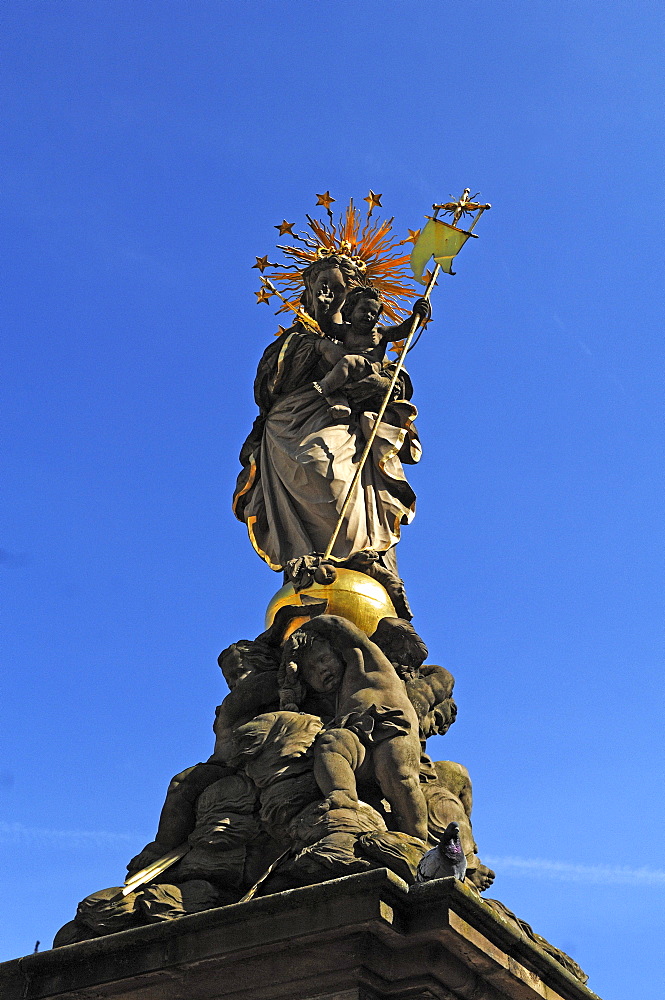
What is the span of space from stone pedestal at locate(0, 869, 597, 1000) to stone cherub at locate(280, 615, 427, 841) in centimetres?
137

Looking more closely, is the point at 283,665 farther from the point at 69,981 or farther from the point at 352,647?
the point at 69,981

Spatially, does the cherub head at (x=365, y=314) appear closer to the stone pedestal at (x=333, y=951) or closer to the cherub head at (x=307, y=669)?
the cherub head at (x=307, y=669)

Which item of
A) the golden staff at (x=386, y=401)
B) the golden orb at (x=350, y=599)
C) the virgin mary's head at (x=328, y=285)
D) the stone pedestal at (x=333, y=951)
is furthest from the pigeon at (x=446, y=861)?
the virgin mary's head at (x=328, y=285)

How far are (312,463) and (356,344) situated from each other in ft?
5.66

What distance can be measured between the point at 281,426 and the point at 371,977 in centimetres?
670

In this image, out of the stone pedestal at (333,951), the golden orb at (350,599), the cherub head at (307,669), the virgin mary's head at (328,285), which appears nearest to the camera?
the stone pedestal at (333,951)

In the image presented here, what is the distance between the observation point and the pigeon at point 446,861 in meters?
8.28

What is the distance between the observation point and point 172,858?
9953mm

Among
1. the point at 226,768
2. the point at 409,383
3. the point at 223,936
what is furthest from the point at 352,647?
the point at 409,383

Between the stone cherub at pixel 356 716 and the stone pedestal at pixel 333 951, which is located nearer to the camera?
the stone pedestal at pixel 333 951

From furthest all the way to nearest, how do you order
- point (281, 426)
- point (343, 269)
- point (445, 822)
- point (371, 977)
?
1. point (343, 269)
2. point (281, 426)
3. point (445, 822)
4. point (371, 977)

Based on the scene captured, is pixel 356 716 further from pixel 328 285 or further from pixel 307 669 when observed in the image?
pixel 328 285

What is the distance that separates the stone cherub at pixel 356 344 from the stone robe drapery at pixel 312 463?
117mm

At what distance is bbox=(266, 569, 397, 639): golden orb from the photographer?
37.7ft
